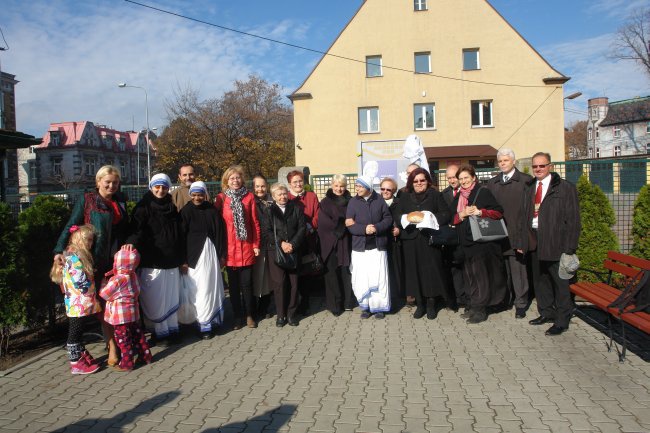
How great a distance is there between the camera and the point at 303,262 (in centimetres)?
657

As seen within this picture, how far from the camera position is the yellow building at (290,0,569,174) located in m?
28.3

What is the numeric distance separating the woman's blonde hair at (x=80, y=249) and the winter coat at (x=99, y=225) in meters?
0.12

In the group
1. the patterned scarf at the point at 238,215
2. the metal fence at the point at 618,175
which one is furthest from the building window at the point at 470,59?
the patterned scarf at the point at 238,215

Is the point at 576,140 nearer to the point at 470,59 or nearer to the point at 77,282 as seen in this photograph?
the point at 470,59

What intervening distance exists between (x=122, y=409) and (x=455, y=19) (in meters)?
29.2

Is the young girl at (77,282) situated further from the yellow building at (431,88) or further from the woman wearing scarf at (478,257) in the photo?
the yellow building at (431,88)

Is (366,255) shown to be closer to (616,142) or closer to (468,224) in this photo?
(468,224)

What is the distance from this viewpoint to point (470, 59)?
29.0 meters

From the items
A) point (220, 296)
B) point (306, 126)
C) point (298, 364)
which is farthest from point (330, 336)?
point (306, 126)

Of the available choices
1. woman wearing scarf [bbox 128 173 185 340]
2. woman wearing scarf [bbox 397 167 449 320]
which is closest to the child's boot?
woman wearing scarf [bbox 128 173 185 340]

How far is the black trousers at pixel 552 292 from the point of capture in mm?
5781

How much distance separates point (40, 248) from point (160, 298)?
165cm

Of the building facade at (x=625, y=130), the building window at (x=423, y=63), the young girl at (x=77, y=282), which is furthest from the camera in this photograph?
the building facade at (x=625, y=130)

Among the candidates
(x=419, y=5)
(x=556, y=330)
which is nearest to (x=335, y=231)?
(x=556, y=330)
